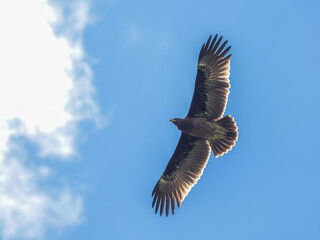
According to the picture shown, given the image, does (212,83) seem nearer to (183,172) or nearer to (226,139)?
(226,139)

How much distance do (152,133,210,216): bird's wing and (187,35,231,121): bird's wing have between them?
99 centimetres

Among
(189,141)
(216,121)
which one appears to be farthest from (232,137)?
(189,141)

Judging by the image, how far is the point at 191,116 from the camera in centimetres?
1385

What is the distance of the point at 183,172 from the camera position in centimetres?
1434

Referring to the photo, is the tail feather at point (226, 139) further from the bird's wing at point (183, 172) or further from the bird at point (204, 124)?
the bird's wing at point (183, 172)

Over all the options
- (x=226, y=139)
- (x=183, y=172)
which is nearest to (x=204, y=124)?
(x=226, y=139)

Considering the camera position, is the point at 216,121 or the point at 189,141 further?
the point at 189,141

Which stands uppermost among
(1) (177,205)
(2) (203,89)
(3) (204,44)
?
(3) (204,44)

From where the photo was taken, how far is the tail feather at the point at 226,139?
13.2 m

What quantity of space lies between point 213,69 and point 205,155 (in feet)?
8.28

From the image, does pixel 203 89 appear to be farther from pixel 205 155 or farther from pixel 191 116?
pixel 205 155

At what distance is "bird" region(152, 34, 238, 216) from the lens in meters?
13.4

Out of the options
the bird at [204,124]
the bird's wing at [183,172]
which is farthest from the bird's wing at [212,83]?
the bird's wing at [183,172]

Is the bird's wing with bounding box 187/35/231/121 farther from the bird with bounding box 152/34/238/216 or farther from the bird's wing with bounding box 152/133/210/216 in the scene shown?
the bird's wing with bounding box 152/133/210/216
